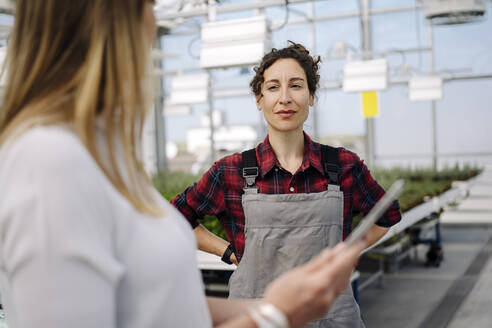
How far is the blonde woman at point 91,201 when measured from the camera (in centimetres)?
53

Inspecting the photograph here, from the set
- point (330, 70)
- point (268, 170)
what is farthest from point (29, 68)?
point (330, 70)

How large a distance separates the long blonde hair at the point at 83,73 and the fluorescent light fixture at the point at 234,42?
2.47 meters

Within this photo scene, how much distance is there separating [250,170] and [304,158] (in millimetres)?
168

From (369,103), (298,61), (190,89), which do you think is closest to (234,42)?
(298,61)

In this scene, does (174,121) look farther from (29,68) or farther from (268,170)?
(29,68)

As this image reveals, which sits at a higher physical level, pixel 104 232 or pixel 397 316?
pixel 104 232

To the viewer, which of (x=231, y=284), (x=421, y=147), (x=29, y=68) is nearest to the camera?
(x=29, y=68)

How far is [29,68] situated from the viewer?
0.64 meters

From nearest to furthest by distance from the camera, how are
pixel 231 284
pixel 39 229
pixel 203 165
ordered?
pixel 39 229 → pixel 231 284 → pixel 203 165

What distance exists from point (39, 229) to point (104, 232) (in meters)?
0.07

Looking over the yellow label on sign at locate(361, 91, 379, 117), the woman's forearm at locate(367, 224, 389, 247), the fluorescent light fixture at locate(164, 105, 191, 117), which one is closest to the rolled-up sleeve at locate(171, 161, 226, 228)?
the woman's forearm at locate(367, 224, 389, 247)

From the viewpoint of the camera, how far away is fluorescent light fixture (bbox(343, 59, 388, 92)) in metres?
4.85

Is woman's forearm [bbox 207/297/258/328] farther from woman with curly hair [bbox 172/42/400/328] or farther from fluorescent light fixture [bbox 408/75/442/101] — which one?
fluorescent light fixture [bbox 408/75/442/101]

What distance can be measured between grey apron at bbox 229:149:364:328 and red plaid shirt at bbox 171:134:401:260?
0.05m
